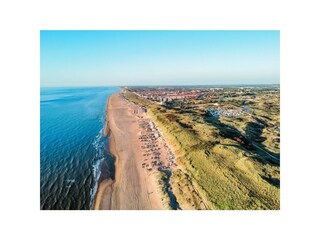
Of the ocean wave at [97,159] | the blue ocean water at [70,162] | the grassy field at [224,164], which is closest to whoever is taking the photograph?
the grassy field at [224,164]

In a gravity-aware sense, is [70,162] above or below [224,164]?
below

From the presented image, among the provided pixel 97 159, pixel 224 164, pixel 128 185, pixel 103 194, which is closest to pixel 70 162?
pixel 97 159

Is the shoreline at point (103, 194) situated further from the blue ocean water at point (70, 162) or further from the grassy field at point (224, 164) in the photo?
the grassy field at point (224, 164)

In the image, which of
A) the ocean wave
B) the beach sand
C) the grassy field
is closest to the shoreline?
the beach sand

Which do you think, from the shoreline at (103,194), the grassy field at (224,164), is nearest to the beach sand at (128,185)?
the shoreline at (103,194)

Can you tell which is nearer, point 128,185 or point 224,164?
point 128,185

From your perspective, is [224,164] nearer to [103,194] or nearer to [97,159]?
[103,194]
